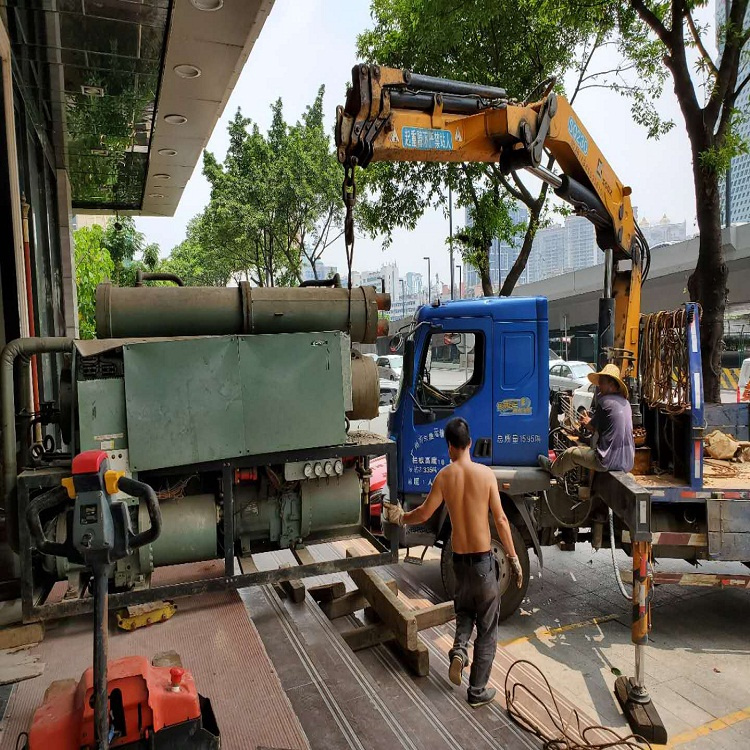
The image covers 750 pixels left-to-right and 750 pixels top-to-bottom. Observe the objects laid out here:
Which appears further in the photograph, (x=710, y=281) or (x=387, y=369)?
(x=387, y=369)

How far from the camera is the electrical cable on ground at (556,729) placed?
11.7 feet

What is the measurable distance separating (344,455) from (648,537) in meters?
2.45

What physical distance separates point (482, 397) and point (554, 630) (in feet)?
7.78

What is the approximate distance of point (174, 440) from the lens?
3477mm

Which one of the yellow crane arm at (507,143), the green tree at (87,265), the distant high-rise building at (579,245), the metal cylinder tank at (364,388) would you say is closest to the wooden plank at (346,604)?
the metal cylinder tank at (364,388)

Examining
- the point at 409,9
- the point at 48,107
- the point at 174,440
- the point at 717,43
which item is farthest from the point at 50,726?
the point at 409,9

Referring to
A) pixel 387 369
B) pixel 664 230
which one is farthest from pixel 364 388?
pixel 664 230

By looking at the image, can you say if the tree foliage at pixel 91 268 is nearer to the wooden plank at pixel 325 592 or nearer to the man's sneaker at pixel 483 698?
the wooden plank at pixel 325 592

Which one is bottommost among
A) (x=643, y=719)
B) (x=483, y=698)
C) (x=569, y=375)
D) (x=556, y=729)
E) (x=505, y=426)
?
(x=643, y=719)

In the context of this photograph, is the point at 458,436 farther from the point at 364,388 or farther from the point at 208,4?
the point at 208,4

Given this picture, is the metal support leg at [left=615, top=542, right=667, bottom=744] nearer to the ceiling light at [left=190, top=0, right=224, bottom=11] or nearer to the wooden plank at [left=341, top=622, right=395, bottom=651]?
the wooden plank at [left=341, top=622, right=395, bottom=651]

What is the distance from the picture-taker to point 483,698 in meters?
3.95

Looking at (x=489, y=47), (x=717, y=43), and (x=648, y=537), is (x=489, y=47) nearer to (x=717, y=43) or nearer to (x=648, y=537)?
(x=717, y=43)

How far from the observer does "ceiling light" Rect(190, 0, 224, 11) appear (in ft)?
16.1
